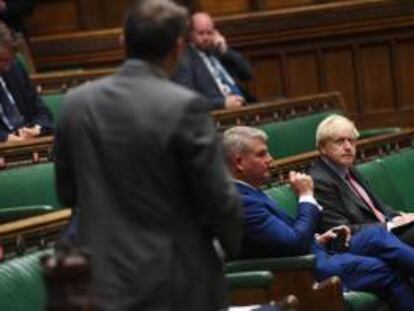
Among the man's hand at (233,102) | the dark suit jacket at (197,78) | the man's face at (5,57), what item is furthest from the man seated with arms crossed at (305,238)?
the dark suit jacket at (197,78)

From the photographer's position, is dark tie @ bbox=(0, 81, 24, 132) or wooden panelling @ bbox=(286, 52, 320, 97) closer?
dark tie @ bbox=(0, 81, 24, 132)

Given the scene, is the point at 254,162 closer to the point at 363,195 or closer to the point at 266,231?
the point at 266,231

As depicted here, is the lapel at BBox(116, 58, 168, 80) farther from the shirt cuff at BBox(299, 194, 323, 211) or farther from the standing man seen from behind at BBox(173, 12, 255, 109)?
the standing man seen from behind at BBox(173, 12, 255, 109)

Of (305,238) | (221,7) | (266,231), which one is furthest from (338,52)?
(266,231)

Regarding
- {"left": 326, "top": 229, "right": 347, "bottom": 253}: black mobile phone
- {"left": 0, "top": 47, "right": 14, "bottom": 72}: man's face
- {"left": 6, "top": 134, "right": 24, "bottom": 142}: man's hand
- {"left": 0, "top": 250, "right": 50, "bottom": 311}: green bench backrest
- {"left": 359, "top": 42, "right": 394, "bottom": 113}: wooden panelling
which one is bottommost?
{"left": 359, "top": 42, "right": 394, "bottom": 113}: wooden panelling

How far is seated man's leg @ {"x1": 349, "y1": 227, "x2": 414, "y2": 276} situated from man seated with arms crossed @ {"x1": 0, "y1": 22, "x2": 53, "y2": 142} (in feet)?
5.93

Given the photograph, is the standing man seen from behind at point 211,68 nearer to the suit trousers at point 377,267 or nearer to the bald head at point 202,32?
the bald head at point 202,32

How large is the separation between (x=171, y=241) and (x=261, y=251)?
5.07 ft

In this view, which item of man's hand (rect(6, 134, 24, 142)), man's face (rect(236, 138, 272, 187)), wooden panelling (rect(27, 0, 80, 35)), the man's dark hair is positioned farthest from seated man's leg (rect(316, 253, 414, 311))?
wooden panelling (rect(27, 0, 80, 35))

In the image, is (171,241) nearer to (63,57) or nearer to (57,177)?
(57,177)

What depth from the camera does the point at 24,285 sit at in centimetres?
329

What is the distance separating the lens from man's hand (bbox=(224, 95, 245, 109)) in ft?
21.8

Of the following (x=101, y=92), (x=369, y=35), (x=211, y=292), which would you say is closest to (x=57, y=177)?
(x=101, y=92)

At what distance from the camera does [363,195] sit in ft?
16.0
